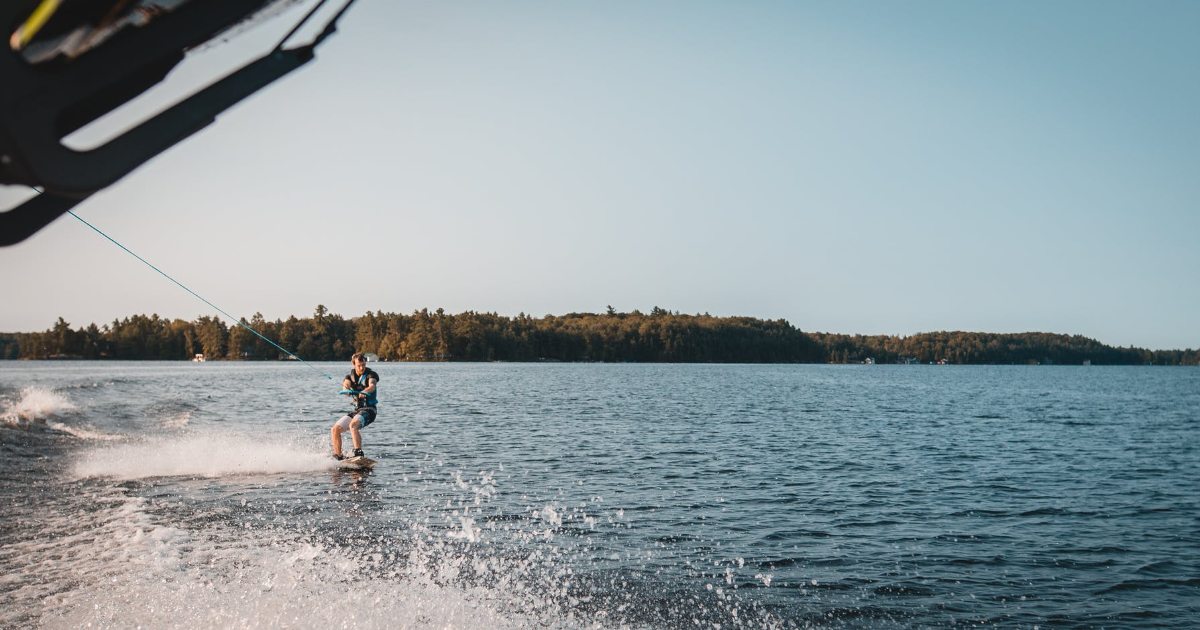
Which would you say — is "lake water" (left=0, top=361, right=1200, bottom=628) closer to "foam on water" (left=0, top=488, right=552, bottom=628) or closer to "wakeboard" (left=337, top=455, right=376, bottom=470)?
"foam on water" (left=0, top=488, right=552, bottom=628)

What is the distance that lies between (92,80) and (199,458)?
18438 millimetres

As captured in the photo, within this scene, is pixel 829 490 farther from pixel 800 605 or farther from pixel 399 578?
pixel 399 578

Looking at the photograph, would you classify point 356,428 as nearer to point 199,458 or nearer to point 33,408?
point 199,458

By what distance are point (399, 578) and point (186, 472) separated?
31.4 ft

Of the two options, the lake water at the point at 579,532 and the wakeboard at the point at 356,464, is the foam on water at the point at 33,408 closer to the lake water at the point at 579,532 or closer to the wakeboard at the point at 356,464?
the lake water at the point at 579,532

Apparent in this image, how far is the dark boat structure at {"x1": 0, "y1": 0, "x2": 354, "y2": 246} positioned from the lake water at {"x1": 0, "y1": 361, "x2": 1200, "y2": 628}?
6.23m

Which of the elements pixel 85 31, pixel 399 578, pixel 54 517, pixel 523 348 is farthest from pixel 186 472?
pixel 523 348

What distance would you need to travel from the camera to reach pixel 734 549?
1118 centimetres

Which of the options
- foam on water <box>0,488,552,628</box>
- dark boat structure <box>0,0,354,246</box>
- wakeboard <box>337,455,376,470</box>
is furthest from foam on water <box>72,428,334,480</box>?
dark boat structure <box>0,0,354,246</box>

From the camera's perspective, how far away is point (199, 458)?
18.1 m

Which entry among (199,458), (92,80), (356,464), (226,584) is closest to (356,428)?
(356,464)

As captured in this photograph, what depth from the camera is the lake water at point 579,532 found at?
827cm

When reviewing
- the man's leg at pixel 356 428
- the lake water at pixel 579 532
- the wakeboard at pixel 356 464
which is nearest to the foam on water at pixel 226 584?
the lake water at pixel 579 532

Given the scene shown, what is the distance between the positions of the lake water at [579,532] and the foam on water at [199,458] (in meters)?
0.14
